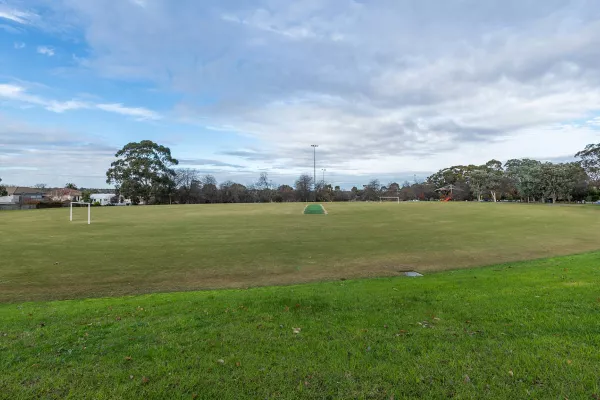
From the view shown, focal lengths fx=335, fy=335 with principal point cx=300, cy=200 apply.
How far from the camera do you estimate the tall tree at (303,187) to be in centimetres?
9903

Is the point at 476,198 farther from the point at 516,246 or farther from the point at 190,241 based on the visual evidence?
the point at 190,241

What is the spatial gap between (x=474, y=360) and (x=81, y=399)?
376 cm

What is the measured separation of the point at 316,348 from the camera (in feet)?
12.7

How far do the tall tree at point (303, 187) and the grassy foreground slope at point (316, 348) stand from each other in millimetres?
92855

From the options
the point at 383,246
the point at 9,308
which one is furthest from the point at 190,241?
the point at 9,308

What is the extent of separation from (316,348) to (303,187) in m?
97.3

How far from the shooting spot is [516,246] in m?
15.8

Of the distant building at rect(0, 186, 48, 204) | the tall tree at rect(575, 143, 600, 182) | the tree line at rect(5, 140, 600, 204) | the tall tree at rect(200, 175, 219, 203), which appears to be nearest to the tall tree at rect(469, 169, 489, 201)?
the tree line at rect(5, 140, 600, 204)

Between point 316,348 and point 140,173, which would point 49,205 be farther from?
point 316,348

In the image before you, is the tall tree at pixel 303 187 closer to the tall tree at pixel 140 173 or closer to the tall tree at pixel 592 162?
the tall tree at pixel 140 173

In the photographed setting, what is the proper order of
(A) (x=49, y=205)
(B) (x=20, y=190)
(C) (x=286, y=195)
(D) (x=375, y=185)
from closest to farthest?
(A) (x=49, y=205), (B) (x=20, y=190), (C) (x=286, y=195), (D) (x=375, y=185)

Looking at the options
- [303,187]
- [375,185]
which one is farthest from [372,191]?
[303,187]

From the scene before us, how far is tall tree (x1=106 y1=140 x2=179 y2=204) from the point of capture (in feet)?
240

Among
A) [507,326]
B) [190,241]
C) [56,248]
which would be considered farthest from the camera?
[190,241]
